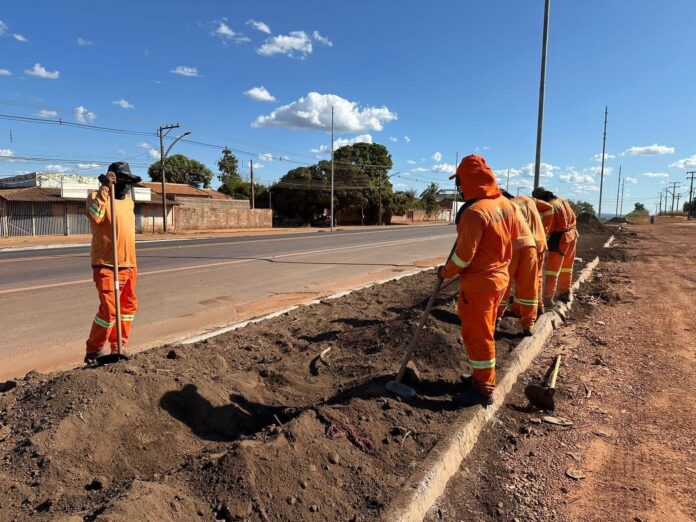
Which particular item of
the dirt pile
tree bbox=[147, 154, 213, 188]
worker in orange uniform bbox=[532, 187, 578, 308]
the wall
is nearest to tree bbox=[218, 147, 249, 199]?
tree bbox=[147, 154, 213, 188]

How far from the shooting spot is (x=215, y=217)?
3869 cm

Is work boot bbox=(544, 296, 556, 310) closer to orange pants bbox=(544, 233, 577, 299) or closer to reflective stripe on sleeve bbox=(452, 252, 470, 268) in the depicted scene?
orange pants bbox=(544, 233, 577, 299)

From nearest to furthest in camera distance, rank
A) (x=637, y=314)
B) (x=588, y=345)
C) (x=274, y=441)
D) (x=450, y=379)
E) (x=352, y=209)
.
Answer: (x=274, y=441) < (x=450, y=379) < (x=588, y=345) < (x=637, y=314) < (x=352, y=209)

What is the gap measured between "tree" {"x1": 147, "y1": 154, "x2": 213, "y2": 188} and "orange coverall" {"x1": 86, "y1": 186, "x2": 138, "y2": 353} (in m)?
64.6

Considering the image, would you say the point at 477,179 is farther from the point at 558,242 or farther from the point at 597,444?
the point at 558,242

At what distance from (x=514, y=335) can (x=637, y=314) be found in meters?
3.11

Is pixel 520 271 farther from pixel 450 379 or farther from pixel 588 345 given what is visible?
pixel 450 379

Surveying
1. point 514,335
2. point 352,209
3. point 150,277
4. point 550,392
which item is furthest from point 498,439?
point 352,209

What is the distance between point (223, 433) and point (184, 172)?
69.3m

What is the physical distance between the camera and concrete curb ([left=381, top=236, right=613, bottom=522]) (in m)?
2.38

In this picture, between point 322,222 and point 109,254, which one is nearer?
point 109,254

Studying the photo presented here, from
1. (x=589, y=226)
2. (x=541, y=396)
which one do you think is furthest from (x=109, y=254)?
(x=589, y=226)

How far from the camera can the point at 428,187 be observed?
77812 mm

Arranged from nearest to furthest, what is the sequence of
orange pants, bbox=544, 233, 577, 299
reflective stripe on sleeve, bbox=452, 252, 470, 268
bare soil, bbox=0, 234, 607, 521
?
bare soil, bbox=0, 234, 607, 521
reflective stripe on sleeve, bbox=452, 252, 470, 268
orange pants, bbox=544, 233, 577, 299
